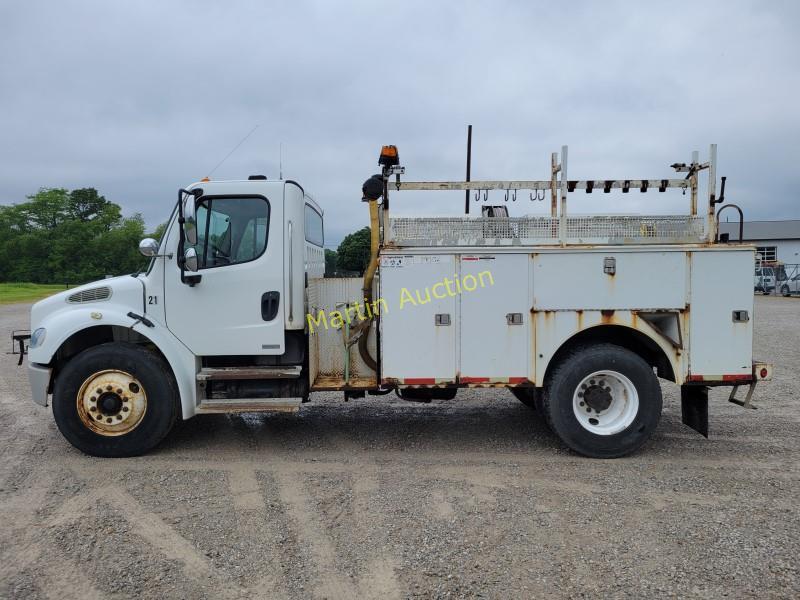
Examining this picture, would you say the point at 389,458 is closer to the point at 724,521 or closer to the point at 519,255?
the point at 519,255

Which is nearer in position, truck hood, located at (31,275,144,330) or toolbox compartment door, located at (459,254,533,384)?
toolbox compartment door, located at (459,254,533,384)

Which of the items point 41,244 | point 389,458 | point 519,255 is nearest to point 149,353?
point 389,458

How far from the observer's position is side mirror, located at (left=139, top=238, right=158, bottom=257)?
18.0ft

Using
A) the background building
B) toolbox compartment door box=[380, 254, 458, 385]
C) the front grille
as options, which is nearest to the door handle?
toolbox compartment door box=[380, 254, 458, 385]

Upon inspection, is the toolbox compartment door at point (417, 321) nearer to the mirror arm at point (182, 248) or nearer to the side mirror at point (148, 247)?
the mirror arm at point (182, 248)

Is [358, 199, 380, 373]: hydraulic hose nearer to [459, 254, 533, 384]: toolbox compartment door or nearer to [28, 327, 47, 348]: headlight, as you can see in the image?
[459, 254, 533, 384]: toolbox compartment door

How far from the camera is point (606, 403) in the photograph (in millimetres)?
5656

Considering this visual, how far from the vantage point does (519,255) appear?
5473 millimetres

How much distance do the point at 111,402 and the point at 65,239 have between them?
6412 cm

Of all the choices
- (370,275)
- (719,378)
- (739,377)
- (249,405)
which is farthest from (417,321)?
(739,377)

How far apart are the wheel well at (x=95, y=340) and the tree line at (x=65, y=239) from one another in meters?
48.0

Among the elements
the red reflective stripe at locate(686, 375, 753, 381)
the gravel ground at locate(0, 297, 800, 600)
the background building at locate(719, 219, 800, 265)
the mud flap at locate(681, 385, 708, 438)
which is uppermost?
the background building at locate(719, 219, 800, 265)

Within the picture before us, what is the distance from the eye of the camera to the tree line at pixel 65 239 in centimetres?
5822

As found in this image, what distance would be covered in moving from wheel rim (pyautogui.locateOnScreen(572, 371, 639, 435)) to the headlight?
5221mm
